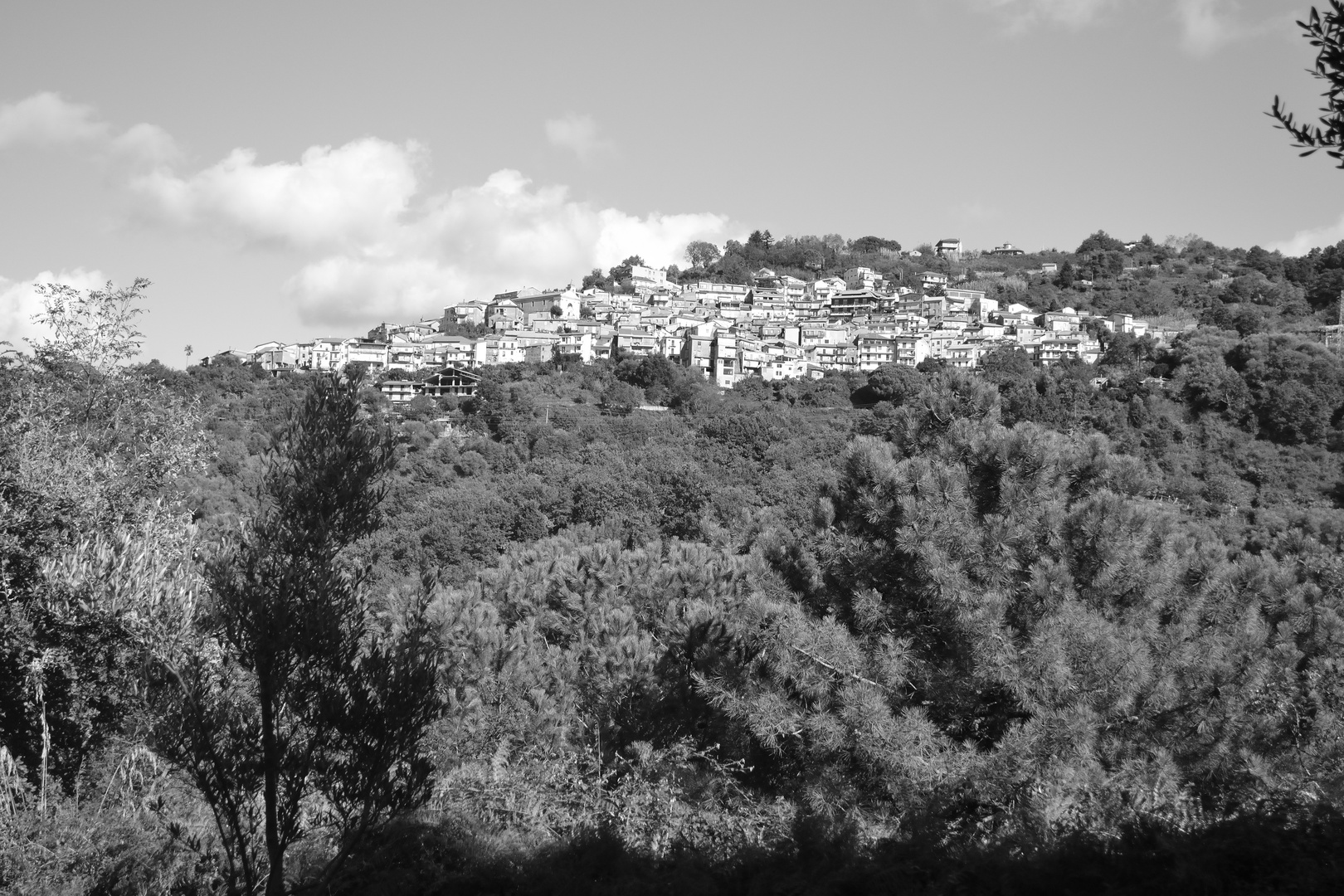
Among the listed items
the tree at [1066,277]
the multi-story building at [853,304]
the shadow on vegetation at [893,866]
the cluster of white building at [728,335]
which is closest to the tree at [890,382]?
the cluster of white building at [728,335]

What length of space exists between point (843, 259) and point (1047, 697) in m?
104

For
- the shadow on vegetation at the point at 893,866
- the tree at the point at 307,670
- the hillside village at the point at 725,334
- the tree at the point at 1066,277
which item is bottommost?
the shadow on vegetation at the point at 893,866

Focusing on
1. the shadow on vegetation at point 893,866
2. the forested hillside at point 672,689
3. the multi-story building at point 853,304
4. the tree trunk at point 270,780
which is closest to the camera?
the shadow on vegetation at point 893,866

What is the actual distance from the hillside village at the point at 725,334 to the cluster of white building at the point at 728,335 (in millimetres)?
112

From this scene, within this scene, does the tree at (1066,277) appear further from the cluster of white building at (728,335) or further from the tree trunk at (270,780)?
the tree trunk at (270,780)

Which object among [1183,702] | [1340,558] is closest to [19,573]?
[1183,702]

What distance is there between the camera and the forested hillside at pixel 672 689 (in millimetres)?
4211

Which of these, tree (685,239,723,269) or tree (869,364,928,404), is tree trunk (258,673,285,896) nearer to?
Result: tree (869,364,928,404)

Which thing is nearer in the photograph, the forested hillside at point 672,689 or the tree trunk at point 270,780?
the tree trunk at point 270,780

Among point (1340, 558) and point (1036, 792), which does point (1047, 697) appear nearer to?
point (1036, 792)

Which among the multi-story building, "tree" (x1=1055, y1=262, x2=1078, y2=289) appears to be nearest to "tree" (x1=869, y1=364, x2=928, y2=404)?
the multi-story building

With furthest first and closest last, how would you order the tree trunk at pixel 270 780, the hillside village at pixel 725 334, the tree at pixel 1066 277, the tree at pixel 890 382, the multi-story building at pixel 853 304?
1. the tree at pixel 1066 277
2. the multi-story building at pixel 853 304
3. the hillside village at pixel 725 334
4. the tree at pixel 890 382
5. the tree trunk at pixel 270 780

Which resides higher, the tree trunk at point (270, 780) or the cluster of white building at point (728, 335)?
the cluster of white building at point (728, 335)

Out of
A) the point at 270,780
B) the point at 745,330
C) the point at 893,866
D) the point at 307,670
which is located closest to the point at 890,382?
the point at 745,330
